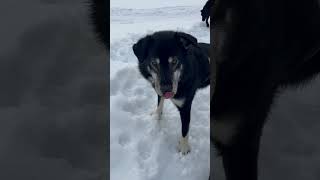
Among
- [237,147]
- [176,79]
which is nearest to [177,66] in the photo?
[176,79]

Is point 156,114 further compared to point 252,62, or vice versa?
point 156,114

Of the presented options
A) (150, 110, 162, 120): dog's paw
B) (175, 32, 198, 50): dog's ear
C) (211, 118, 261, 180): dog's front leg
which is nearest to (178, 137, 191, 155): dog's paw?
(150, 110, 162, 120): dog's paw

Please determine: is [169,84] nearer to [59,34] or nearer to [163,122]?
[163,122]

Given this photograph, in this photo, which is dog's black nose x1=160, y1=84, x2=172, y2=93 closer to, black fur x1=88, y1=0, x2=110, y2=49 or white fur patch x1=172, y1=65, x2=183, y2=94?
white fur patch x1=172, y1=65, x2=183, y2=94

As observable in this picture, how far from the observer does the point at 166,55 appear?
3.93ft

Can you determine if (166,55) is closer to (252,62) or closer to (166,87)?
(166,87)

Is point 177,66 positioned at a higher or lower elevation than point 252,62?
lower

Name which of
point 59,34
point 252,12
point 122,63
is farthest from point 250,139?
point 122,63

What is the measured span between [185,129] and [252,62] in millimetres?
768

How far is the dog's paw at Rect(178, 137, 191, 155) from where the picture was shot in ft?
3.78

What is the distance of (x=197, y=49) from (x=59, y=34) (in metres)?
0.85

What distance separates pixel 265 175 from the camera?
23.0 inches

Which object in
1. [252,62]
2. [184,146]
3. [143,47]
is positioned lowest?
[184,146]

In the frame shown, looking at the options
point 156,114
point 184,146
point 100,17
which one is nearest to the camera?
point 100,17
